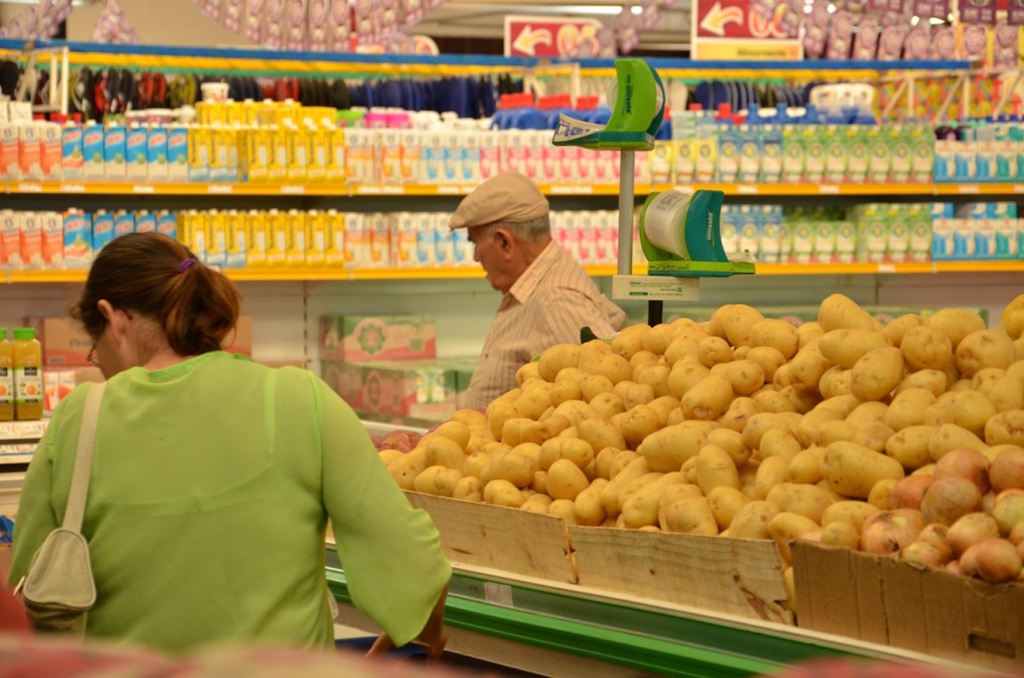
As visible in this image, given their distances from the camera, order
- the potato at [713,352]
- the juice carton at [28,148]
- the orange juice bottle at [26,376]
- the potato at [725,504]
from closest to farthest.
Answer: the potato at [725,504] < the potato at [713,352] < the orange juice bottle at [26,376] < the juice carton at [28,148]

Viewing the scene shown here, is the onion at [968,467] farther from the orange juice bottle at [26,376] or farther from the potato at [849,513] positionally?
the orange juice bottle at [26,376]

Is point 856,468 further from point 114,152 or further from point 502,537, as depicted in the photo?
point 114,152

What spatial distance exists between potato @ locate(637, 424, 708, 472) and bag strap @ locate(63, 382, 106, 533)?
1.02 meters

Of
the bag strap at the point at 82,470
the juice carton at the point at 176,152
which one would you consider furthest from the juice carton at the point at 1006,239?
the bag strap at the point at 82,470

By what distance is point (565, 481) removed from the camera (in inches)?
95.0

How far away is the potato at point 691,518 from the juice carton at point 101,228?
4400 millimetres

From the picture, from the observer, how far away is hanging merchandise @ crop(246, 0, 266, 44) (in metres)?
7.80

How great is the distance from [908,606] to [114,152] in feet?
16.1

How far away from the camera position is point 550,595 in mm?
2223

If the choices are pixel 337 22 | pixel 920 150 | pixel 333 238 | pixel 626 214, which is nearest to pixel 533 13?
pixel 337 22

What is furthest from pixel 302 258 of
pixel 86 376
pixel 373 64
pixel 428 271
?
pixel 373 64

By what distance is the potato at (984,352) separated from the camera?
→ 2199 millimetres

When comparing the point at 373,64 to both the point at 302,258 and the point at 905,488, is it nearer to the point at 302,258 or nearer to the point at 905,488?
the point at 302,258

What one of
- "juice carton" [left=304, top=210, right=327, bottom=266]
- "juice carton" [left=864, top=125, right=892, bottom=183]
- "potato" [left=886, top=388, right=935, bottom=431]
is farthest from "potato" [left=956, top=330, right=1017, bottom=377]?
"juice carton" [left=864, top=125, right=892, bottom=183]
